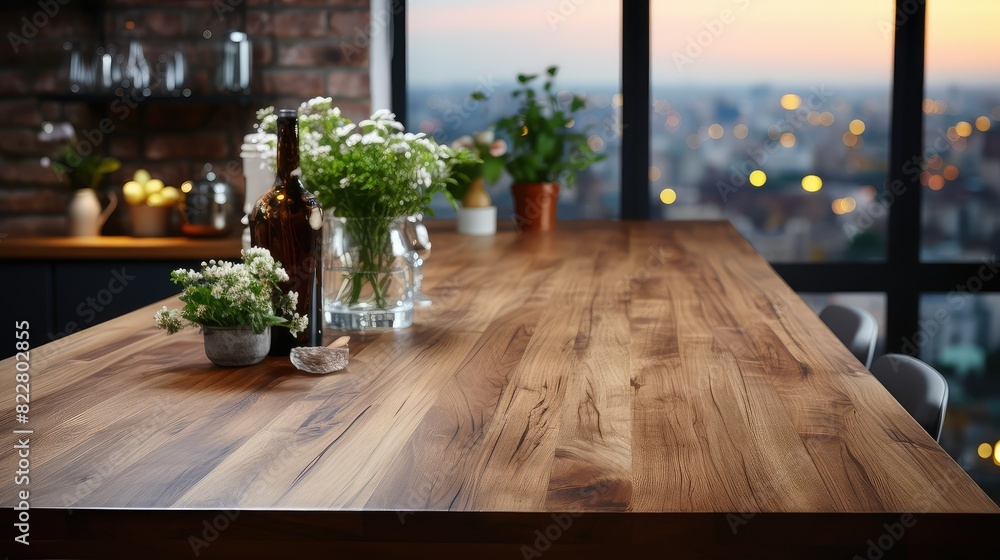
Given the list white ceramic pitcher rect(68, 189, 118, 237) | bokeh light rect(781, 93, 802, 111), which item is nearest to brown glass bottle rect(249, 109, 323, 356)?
white ceramic pitcher rect(68, 189, 118, 237)

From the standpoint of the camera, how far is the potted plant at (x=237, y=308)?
1.17 metres

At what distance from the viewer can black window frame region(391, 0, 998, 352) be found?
11.7 feet

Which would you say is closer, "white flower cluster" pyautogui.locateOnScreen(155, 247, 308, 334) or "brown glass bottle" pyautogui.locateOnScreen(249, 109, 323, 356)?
"white flower cluster" pyautogui.locateOnScreen(155, 247, 308, 334)

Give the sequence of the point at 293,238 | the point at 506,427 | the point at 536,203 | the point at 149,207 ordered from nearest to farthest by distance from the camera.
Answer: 1. the point at 506,427
2. the point at 293,238
3. the point at 536,203
4. the point at 149,207

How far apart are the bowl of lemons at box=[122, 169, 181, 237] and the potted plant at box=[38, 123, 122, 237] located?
11cm

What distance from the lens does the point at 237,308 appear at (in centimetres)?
119

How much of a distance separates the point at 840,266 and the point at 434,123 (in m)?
1.61

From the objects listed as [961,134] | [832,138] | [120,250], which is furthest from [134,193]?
[961,134]

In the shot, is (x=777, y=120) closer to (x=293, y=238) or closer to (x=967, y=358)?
(x=967, y=358)

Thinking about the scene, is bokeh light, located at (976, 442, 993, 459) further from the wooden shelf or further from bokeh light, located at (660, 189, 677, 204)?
the wooden shelf

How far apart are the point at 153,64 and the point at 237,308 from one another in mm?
2557

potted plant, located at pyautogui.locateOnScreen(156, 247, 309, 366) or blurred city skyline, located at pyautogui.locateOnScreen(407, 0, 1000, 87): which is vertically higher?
blurred city skyline, located at pyautogui.locateOnScreen(407, 0, 1000, 87)

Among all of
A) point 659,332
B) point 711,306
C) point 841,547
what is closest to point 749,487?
point 841,547

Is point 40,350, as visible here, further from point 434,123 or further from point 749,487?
point 434,123
